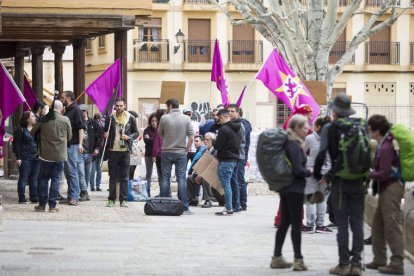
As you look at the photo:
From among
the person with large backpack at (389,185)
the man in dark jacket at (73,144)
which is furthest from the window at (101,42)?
the person with large backpack at (389,185)

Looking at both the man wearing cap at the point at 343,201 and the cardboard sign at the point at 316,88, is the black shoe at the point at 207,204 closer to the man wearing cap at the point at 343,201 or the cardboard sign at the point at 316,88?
the cardboard sign at the point at 316,88

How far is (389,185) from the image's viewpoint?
1257 centimetres

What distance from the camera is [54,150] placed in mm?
18625

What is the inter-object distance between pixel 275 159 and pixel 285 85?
9248mm

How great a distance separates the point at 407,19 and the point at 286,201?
48.5m

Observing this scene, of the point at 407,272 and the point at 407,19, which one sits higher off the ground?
the point at 407,19

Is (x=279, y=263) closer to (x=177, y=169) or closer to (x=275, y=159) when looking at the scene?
(x=275, y=159)

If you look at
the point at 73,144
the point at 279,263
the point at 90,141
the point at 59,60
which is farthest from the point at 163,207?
the point at 59,60

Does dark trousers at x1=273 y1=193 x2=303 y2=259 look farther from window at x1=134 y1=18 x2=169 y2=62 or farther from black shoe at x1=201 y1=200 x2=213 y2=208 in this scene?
window at x1=134 y1=18 x2=169 y2=62

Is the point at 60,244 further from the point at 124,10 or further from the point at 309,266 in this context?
the point at 124,10

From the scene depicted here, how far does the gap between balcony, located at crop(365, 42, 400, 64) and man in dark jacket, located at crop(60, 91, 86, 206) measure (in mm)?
40894

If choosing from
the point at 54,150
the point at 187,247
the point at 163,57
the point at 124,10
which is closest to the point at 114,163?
the point at 54,150

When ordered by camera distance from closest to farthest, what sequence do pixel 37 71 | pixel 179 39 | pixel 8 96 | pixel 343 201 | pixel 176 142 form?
pixel 343 201, pixel 176 142, pixel 8 96, pixel 37 71, pixel 179 39

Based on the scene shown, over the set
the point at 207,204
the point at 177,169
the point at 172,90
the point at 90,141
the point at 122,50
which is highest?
the point at 122,50
